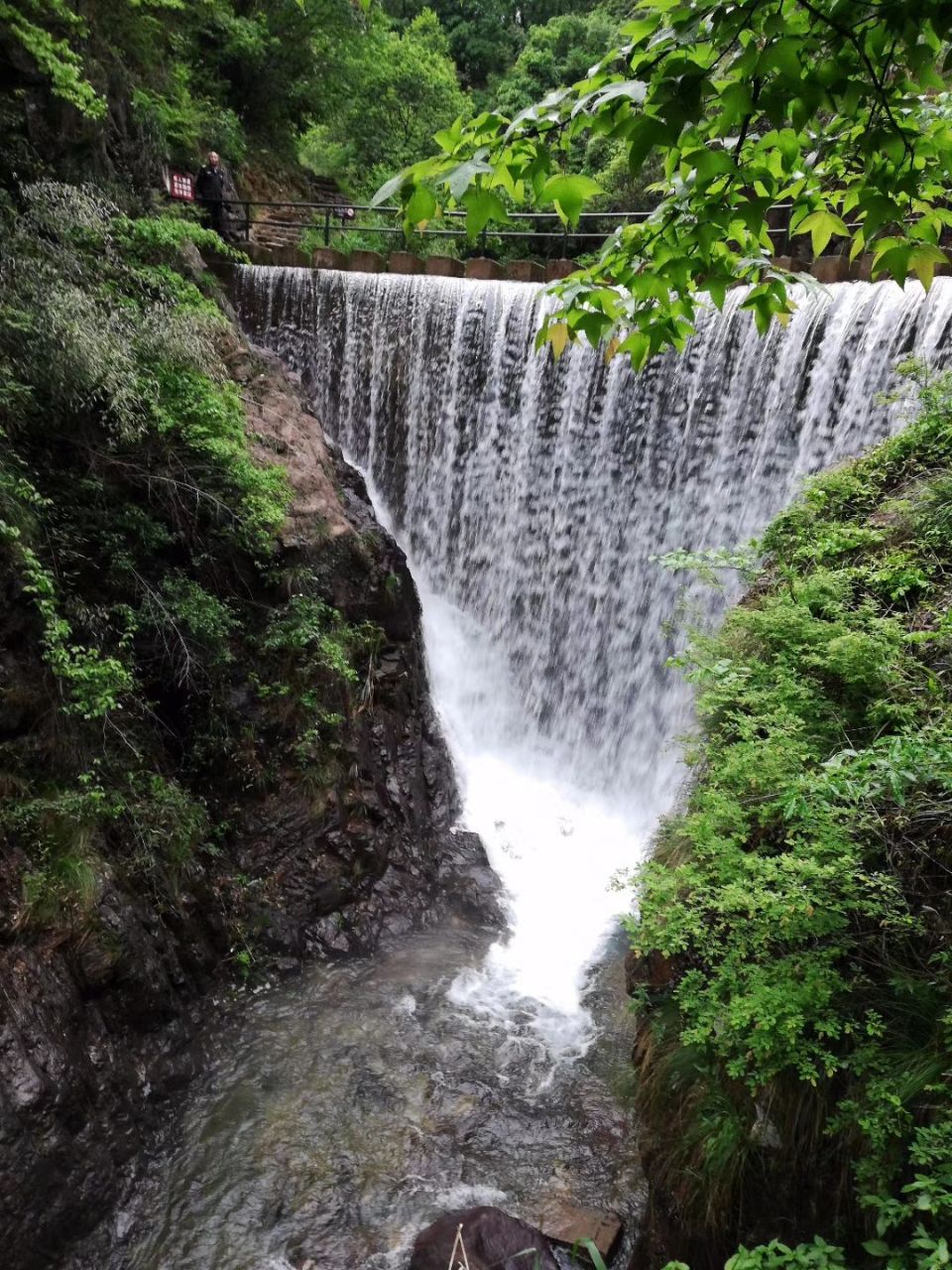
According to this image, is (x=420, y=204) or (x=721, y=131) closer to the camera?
(x=420, y=204)

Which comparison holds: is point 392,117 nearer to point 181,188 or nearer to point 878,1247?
point 181,188

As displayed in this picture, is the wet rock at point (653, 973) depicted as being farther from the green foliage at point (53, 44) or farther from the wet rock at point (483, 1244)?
the green foliage at point (53, 44)

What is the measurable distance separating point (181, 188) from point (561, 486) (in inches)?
261

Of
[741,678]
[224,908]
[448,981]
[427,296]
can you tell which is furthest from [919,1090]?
[427,296]

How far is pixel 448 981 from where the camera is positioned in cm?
634

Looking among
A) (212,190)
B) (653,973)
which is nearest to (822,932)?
(653,973)

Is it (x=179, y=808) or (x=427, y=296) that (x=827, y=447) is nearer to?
(x=427, y=296)

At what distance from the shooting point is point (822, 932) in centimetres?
285

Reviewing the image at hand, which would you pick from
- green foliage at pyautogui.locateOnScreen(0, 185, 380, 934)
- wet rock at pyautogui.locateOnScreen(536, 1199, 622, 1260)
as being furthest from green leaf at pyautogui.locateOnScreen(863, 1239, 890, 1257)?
green foliage at pyautogui.locateOnScreen(0, 185, 380, 934)

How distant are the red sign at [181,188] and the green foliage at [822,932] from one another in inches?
392

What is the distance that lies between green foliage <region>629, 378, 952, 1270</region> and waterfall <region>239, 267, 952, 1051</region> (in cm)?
322

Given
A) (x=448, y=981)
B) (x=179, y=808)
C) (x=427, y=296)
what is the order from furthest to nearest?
(x=427, y=296) < (x=448, y=981) < (x=179, y=808)

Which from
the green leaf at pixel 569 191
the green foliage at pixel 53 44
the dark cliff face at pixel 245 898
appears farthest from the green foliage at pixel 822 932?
the green foliage at pixel 53 44

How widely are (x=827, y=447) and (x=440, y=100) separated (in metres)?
17.4
